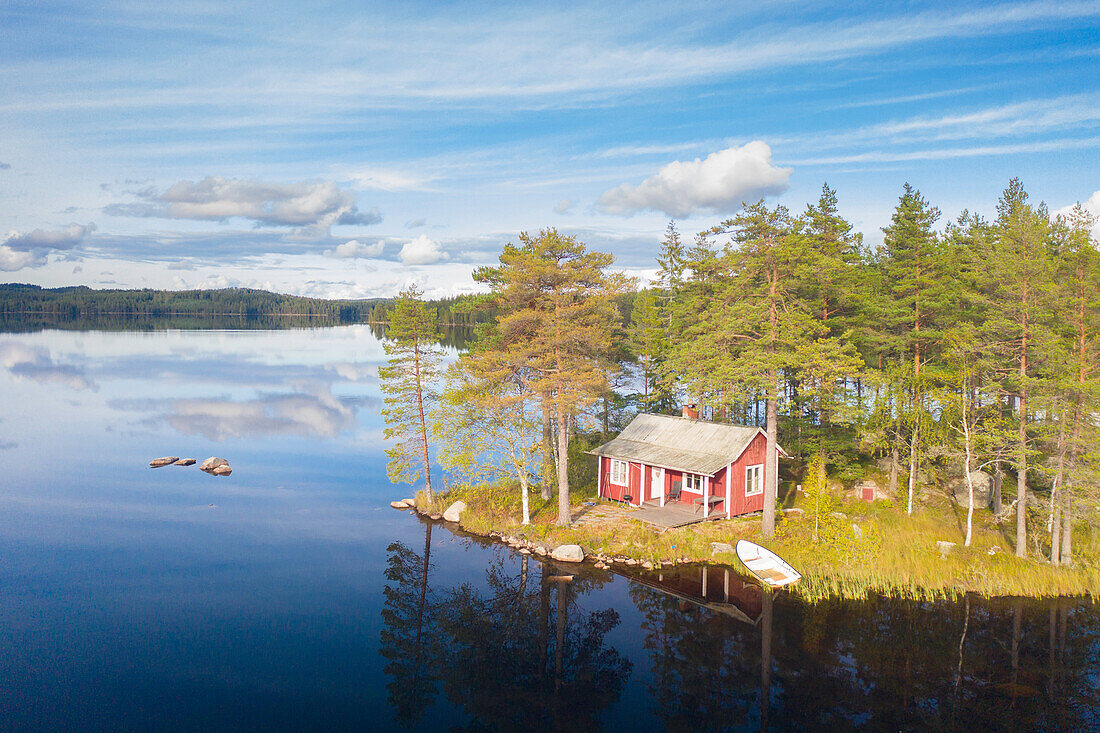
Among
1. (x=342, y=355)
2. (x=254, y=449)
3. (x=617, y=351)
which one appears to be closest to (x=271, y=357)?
(x=342, y=355)

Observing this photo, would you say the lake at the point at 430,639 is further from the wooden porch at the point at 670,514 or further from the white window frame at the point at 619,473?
the white window frame at the point at 619,473

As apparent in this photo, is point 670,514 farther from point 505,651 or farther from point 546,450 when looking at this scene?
point 505,651

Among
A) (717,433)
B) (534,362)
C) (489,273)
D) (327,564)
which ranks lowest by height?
(327,564)

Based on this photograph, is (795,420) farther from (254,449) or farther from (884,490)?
(254,449)

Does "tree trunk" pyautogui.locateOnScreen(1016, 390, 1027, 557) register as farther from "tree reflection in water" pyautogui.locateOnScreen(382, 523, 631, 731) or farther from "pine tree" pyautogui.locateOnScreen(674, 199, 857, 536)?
"tree reflection in water" pyautogui.locateOnScreen(382, 523, 631, 731)

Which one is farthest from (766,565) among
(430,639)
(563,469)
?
(430,639)

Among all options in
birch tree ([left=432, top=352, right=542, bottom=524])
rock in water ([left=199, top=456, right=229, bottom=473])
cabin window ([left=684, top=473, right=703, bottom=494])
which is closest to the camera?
birch tree ([left=432, top=352, right=542, bottom=524])

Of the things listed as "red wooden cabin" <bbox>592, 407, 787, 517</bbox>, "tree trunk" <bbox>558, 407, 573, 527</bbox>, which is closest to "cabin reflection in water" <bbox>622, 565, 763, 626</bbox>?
"red wooden cabin" <bbox>592, 407, 787, 517</bbox>
